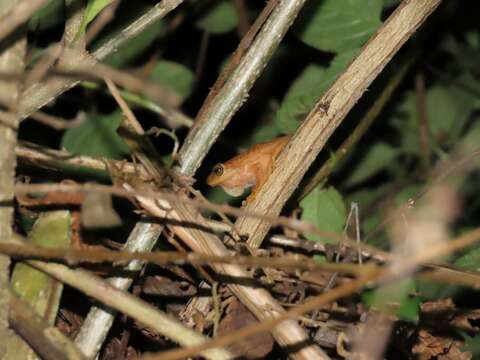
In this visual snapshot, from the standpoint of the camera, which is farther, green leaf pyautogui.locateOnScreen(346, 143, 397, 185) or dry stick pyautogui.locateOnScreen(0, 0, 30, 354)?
green leaf pyautogui.locateOnScreen(346, 143, 397, 185)

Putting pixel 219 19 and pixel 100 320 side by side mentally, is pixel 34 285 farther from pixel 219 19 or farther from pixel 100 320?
pixel 219 19

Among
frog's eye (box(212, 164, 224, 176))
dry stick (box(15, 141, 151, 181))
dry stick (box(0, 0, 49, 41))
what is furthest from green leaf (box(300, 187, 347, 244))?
dry stick (box(0, 0, 49, 41))

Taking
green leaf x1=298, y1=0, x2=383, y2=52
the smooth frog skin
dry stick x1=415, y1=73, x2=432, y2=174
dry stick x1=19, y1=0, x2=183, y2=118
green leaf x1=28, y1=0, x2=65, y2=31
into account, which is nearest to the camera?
dry stick x1=19, y1=0, x2=183, y2=118

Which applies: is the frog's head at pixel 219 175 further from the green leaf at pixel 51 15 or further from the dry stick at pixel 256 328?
the dry stick at pixel 256 328

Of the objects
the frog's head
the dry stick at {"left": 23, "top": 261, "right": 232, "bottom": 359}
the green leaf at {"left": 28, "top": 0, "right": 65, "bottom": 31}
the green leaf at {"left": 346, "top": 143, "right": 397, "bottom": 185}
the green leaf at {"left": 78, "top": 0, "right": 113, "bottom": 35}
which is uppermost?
the green leaf at {"left": 78, "top": 0, "right": 113, "bottom": 35}

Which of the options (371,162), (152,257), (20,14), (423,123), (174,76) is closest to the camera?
(20,14)

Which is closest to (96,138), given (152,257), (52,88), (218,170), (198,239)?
(218,170)

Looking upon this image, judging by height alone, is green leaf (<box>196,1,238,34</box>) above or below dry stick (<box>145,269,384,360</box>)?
above

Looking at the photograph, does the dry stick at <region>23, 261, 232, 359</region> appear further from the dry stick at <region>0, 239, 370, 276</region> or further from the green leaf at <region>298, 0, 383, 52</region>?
the green leaf at <region>298, 0, 383, 52</region>
